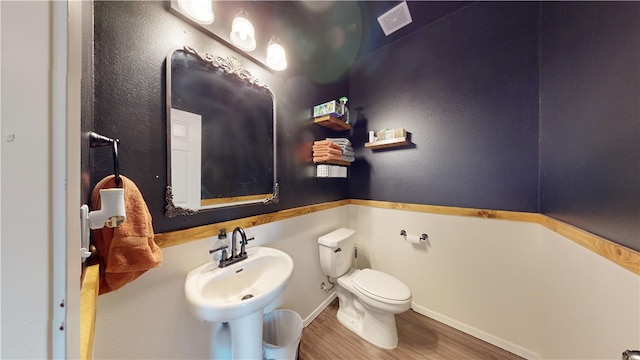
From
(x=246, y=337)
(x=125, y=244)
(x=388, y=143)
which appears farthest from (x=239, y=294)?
(x=388, y=143)

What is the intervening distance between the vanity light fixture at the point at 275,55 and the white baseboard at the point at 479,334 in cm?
216

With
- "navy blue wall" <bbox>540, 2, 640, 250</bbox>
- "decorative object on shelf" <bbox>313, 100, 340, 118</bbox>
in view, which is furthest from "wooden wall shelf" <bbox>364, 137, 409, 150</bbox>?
"navy blue wall" <bbox>540, 2, 640, 250</bbox>

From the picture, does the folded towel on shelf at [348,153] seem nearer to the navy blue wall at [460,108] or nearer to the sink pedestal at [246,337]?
the navy blue wall at [460,108]

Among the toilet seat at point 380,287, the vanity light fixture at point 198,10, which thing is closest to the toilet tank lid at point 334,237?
the toilet seat at point 380,287

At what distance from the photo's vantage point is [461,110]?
1474 mm

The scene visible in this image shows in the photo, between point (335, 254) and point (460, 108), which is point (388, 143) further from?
point (335, 254)

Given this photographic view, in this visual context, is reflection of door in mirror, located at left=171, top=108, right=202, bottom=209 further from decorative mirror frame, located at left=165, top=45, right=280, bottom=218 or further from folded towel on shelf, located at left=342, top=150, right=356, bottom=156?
folded towel on shelf, located at left=342, top=150, right=356, bottom=156

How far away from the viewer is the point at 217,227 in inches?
39.9

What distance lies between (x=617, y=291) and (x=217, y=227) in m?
1.55

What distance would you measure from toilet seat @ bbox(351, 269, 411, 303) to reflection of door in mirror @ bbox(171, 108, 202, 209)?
1.19 meters

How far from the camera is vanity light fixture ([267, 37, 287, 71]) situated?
1.25m

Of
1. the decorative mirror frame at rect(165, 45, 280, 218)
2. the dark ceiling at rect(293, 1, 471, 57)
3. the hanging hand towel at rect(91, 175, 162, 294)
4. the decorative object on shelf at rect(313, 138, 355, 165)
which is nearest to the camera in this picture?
the hanging hand towel at rect(91, 175, 162, 294)

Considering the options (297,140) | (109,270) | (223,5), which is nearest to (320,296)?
(297,140)

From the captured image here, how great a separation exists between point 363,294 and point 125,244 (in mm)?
1319
